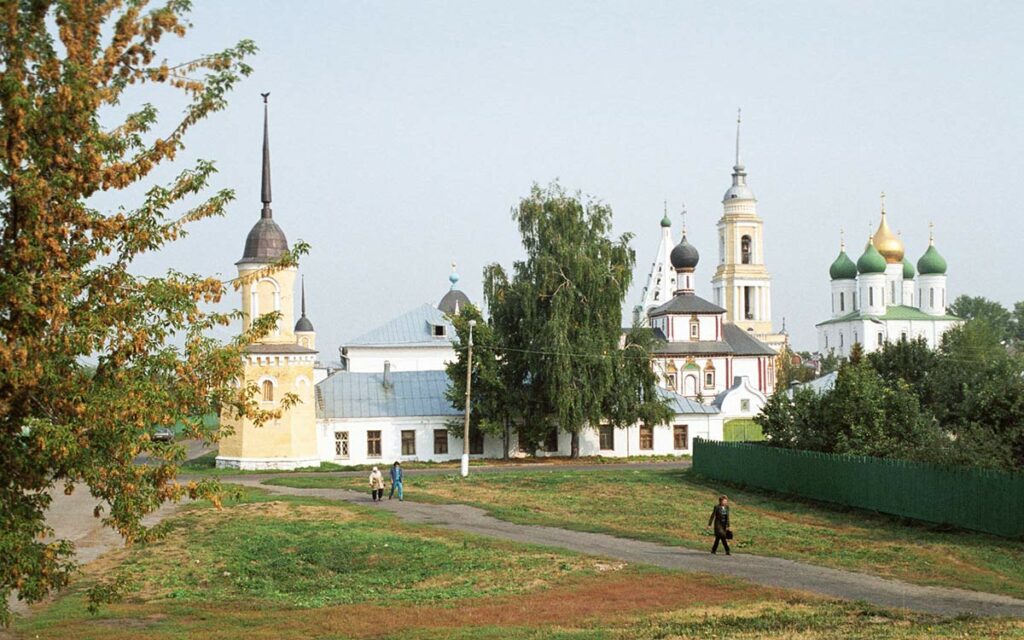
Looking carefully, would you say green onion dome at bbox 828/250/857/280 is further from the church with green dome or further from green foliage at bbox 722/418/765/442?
green foliage at bbox 722/418/765/442

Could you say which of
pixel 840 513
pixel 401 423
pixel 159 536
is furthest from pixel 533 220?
pixel 159 536

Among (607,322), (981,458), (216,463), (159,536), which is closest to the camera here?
(159,536)

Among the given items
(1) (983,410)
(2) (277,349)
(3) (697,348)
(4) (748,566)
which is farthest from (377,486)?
(3) (697,348)

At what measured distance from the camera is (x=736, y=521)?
104ft

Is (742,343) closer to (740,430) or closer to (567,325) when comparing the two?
(740,430)

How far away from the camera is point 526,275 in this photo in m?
55.6

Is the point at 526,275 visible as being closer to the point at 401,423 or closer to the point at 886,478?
the point at 401,423

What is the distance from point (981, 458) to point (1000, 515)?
283 cm

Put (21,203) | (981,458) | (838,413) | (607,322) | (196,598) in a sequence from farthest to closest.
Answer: (607,322) < (838,413) < (981,458) < (196,598) < (21,203)

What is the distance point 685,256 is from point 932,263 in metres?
43.9

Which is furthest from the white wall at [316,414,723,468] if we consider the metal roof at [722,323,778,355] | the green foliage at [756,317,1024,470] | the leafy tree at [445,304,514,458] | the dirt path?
the metal roof at [722,323,778,355]

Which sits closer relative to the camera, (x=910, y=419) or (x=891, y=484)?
(x=891, y=484)

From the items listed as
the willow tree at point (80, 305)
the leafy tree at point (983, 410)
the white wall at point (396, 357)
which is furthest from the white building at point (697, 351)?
the willow tree at point (80, 305)

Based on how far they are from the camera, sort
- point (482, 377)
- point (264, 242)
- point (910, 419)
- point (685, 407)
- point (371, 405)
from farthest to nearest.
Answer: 1. point (685, 407)
2. point (371, 405)
3. point (482, 377)
4. point (264, 242)
5. point (910, 419)
